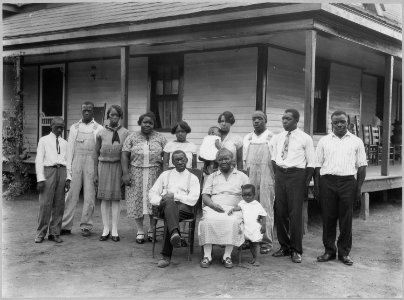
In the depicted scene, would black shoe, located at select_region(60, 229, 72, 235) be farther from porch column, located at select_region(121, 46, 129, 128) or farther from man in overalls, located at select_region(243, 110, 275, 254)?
porch column, located at select_region(121, 46, 129, 128)

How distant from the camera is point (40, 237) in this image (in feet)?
22.5

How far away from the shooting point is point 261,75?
33.1 ft

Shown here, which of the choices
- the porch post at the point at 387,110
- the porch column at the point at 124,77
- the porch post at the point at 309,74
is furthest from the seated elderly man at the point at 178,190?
the porch post at the point at 387,110

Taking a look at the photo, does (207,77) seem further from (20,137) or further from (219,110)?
(20,137)

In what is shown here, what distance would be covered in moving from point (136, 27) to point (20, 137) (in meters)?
5.14

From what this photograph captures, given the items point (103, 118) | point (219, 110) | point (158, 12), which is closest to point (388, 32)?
point (219, 110)

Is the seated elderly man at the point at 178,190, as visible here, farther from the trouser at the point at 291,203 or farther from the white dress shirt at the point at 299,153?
the white dress shirt at the point at 299,153

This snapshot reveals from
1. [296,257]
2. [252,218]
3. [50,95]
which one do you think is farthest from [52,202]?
[50,95]

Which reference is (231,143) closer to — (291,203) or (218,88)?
(291,203)

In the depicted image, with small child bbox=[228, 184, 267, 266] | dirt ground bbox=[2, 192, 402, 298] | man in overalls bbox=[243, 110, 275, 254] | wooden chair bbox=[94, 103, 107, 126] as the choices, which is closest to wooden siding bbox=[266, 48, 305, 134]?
dirt ground bbox=[2, 192, 402, 298]

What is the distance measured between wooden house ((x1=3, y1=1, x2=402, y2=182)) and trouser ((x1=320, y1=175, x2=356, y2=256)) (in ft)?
6.33

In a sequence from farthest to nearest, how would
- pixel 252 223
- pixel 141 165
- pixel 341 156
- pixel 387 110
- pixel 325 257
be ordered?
1. pixel 387 110
2. pixel 141 165
3. pixel 325 257
4. pixel 341 156
5. pixel 252 223

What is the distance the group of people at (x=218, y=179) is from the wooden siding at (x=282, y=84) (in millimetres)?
3739

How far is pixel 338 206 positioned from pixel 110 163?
3060 mm
